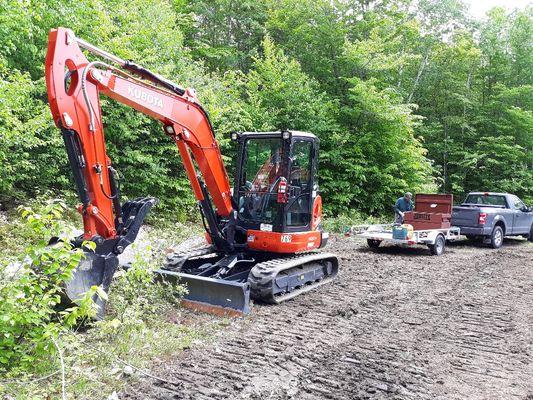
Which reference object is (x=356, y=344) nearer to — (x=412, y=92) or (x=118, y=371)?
(x=118, y=371)

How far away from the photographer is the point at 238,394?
4.00 metres

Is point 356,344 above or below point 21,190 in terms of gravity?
below

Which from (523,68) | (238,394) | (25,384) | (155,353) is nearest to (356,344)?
(238,394)

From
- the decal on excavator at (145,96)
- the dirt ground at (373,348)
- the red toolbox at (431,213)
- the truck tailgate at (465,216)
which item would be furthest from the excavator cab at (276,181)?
the truck tailgate at (465,216)

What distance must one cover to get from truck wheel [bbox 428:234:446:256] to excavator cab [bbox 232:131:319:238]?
208 inches

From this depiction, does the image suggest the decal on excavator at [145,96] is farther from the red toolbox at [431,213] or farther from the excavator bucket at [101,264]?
the red toolbox at [431,213]

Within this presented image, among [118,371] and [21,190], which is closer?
[118,371]

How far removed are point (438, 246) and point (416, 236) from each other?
942mm

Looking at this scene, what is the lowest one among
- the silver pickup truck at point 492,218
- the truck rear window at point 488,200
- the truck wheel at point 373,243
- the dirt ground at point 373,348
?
the dirt ground at point 373,348

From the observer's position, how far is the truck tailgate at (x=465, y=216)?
13.3m

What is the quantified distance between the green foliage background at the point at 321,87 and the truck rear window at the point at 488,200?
3.45m

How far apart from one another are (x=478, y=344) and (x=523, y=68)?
2467 cm

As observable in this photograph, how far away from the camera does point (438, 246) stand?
472 inches

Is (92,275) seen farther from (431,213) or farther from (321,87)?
(321,87)
